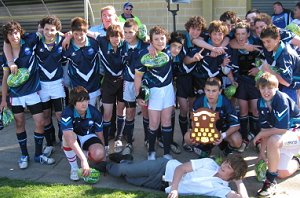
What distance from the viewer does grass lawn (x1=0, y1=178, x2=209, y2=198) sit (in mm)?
3953

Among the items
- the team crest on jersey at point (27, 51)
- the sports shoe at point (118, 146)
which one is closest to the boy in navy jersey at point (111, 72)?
the sports shoe at point (118, 146)

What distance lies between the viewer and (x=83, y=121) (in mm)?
4473

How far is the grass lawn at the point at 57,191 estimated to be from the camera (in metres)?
3.95

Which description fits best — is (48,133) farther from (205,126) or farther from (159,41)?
(205,126)

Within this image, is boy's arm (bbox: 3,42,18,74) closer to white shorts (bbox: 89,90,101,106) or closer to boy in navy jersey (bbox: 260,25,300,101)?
white shorts (bbox: 89,90,101,106)

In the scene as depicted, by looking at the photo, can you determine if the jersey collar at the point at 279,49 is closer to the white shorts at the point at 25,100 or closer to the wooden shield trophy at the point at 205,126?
the wooden shield trophy at the point at 205,126

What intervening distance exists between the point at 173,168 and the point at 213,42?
5.56ft

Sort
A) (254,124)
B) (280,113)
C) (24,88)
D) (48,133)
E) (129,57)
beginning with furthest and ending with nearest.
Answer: (254,124), (48,133), (129,57), (24,88), (280,113)

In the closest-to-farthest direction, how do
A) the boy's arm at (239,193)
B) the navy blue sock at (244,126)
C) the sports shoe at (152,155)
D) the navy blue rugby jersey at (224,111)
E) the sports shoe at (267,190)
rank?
the boy's arm at (239,193), the sports shoe at (267,190), the navy blue rugby jersey at (224,111), the sports shoe at (152,155), the navy blue sock at (244,126)

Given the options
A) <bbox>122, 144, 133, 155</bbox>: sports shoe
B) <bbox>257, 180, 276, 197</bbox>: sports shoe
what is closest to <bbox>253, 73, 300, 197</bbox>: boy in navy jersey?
<bbox>257, 180, 276, 197</bbox>: sports shoe

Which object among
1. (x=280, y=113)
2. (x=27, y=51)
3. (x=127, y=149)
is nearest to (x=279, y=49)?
(x=280, y=113)

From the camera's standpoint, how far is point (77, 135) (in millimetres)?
4543

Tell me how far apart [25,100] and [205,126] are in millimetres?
2147

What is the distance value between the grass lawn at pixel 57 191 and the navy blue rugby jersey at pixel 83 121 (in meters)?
0.64
